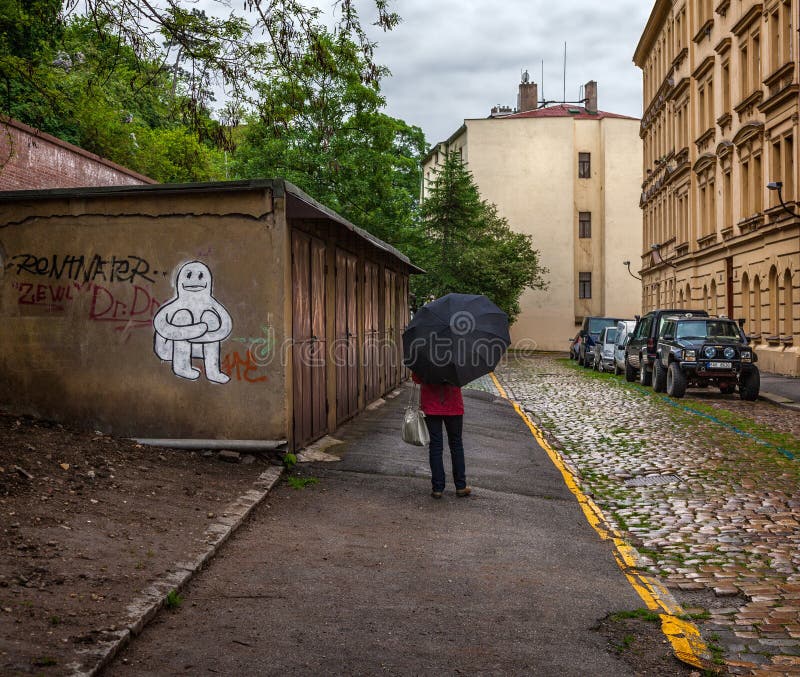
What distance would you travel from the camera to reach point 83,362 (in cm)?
1028

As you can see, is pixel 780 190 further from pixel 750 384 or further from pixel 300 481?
pixel 300 481

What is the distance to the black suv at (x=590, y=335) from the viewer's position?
36.5 m

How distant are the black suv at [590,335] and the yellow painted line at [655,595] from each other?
2726cm

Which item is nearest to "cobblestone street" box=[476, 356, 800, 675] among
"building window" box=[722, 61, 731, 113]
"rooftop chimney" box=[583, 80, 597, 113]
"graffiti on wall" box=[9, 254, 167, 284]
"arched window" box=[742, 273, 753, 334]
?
"graffiti on wall" box=[9, 254, 167, 284]

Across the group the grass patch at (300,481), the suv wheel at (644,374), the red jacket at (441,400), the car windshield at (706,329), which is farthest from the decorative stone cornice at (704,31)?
the grass patch at (300,481)

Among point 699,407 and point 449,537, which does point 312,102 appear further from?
point 699,407

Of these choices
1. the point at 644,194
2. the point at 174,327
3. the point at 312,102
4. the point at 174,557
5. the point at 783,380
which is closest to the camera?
the point at 174,557

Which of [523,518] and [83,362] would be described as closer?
[523,518]

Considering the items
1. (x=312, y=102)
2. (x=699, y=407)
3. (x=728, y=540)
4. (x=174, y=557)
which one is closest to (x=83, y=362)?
(x=312, y=102)

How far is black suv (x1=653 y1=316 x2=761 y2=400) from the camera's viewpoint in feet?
68.1

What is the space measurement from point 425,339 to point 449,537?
1.87 meters

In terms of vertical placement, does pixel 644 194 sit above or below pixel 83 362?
above

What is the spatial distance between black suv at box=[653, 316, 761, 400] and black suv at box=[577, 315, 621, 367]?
13778mm

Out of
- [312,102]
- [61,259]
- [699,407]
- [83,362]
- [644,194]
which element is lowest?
[699,407]
